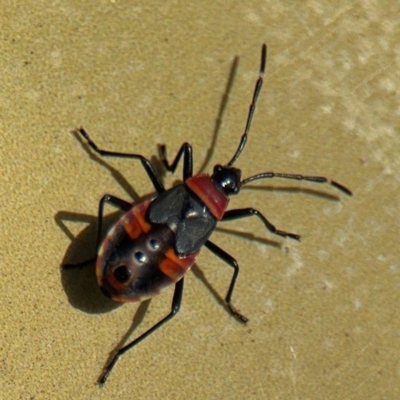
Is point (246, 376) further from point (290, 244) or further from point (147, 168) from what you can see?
point (147, 168)

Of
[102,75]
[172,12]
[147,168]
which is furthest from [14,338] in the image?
[172,12]

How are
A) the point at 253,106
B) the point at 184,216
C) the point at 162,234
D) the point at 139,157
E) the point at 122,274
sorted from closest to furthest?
the point at 122,274 → the point at 162,234 → the point at 184,216 → the point at 139,157 → the point at 253,106

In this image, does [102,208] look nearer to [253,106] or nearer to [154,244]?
[154,244]

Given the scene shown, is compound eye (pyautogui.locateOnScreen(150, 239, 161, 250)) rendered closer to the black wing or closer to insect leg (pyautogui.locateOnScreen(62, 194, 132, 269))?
the black wing

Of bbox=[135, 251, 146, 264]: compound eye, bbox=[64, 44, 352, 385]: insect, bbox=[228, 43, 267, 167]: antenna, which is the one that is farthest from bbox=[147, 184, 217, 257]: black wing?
bbox=[228, 43, 267, 167]: antenna

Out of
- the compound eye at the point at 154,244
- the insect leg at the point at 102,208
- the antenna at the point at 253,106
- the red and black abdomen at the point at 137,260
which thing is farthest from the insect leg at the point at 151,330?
the antenna at the point at 253,106

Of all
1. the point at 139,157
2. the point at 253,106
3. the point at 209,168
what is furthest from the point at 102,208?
the point at 253,106

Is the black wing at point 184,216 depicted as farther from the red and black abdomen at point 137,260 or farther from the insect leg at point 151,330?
the insect leg at point 151,330
